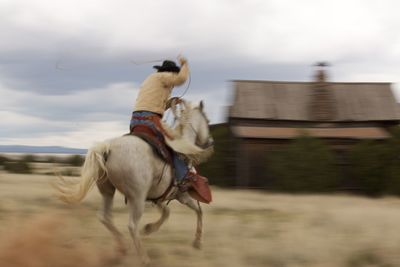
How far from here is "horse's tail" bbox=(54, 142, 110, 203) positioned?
5.77m

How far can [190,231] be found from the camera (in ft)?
25.7

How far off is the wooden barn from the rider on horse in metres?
12.0

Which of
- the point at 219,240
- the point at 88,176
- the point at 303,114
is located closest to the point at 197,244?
the point at 219,240

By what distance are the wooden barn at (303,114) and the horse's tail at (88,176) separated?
12.9m

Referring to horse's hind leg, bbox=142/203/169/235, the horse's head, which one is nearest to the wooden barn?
the horse's head

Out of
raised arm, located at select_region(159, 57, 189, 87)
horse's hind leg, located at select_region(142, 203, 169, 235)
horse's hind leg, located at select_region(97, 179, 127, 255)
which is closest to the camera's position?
horse's hind leg, located at select_region(97, 179, 127, 255)

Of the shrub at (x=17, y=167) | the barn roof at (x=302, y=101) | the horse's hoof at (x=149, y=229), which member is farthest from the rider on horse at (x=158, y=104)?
the shrub at (x=17, y=167)

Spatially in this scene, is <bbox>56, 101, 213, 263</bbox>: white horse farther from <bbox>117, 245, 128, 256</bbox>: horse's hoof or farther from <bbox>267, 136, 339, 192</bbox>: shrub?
<bbox>267, 136, 339, 192</bbox>: shrub

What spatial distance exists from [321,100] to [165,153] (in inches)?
625

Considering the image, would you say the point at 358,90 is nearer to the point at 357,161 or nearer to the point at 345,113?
the point at 345,113

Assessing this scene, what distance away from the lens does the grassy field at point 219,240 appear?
→ 520 cm

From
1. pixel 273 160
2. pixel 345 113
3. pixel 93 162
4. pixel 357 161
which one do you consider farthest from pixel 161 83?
pixel 345 113

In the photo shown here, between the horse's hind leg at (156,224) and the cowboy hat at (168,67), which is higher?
the cowboy hat at (168,67)

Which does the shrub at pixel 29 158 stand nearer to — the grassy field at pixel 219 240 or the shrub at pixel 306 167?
the shrub at pixel 306 167
